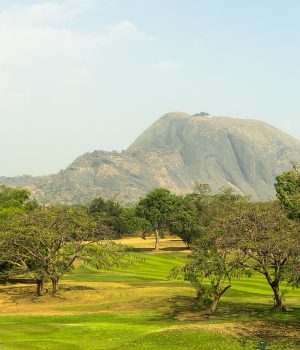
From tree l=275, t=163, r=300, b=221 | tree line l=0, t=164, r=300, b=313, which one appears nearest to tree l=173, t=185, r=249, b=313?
tree line l=0, t=164, r=300, b=313

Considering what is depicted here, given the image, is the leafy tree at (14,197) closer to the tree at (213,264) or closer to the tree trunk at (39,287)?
the tree trunk at (39,287)

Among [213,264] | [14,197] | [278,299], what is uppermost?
[14,197]

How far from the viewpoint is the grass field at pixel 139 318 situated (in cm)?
2944

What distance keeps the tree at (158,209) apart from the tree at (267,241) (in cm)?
7216

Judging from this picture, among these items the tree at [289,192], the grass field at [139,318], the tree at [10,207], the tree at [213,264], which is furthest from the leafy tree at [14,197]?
the tree at [289,192]

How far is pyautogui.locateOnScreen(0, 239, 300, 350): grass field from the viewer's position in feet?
96.6

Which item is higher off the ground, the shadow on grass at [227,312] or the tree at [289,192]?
the tree at [289,192]

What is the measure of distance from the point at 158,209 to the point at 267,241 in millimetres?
78776

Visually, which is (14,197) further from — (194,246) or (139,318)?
(194,246)

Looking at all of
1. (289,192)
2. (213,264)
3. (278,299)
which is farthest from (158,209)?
(213,264)

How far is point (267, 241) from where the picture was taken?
35.6 m

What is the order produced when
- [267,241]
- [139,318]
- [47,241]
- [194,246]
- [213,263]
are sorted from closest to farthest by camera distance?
1. [267,241]
2. [213,263]
3. [139,318]
4. [194,246]
5. [47,241]

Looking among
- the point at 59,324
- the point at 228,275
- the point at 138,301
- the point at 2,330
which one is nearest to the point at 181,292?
the point at 138,301

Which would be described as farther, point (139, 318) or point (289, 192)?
point (289, 192)
